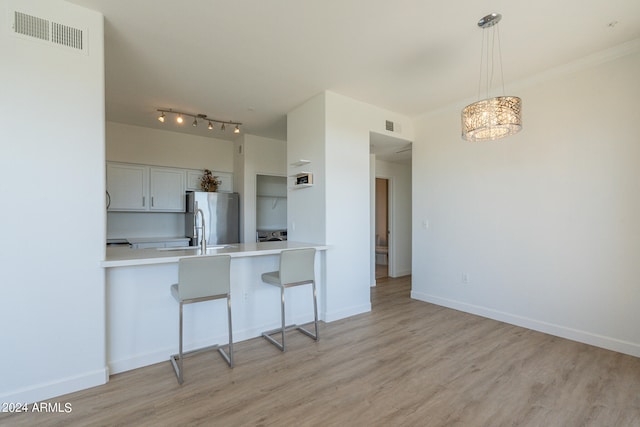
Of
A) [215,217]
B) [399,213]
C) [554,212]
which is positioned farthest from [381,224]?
[554,212]

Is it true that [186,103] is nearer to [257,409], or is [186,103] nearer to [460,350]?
Result: [257,409]

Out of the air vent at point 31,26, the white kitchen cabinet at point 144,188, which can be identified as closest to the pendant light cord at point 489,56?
the air vent at point 31,26

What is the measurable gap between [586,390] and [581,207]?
172cm

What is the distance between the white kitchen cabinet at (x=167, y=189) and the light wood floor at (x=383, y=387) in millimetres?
3261

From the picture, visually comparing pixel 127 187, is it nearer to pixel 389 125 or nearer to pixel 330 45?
pixel 330 45

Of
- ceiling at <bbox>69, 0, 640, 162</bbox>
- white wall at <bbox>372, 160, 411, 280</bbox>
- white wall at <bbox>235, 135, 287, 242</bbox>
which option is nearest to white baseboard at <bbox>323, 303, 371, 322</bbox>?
white wall at <bbox>372, 160, 411, 280</bbox>

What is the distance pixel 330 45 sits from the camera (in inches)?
106

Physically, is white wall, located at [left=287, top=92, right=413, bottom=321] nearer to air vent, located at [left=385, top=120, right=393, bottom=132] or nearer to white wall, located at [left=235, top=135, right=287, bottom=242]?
air vent, located at [left=385, top=120, right=393, bottom=132]

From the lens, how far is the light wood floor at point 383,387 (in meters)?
A: 1.91

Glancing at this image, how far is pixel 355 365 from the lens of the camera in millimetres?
2576

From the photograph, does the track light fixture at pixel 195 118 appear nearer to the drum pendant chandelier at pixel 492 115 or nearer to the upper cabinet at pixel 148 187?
the upper cabinet at pixel 148 187

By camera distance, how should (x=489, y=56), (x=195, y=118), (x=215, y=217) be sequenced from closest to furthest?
(x=489, y=56) < (x=195, y=118) < (x=215, y=217)

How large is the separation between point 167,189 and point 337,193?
3303mm

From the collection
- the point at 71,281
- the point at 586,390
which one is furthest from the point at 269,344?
the point at 586,390
